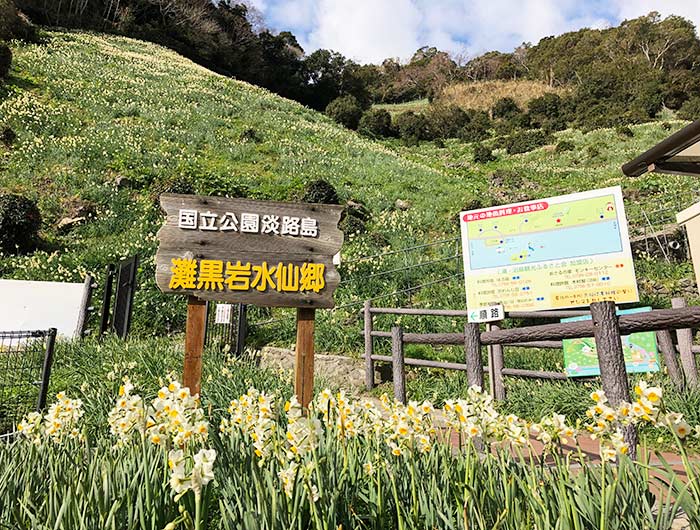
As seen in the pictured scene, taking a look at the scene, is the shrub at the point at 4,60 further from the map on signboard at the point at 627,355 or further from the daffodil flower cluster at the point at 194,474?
the daffodil flower cluster at the point at 194,474

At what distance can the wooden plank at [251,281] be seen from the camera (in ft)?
13.9

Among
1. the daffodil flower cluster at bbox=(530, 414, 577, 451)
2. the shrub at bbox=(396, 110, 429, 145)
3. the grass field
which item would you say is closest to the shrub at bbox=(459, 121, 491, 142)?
the shrub at bbox=(396, 110, 429, 145)

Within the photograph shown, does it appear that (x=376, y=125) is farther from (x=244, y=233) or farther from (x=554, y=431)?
(x=554, y=431)

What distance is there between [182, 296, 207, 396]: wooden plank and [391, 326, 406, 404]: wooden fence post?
2885mm

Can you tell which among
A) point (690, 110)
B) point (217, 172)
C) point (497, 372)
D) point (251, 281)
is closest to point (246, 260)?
point (251, 281)

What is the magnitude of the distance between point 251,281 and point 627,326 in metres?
A: 3.20

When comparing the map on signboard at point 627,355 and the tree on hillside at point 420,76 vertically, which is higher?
the tree on hillside at point 420,76

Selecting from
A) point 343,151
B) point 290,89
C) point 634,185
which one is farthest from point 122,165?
point 290,89

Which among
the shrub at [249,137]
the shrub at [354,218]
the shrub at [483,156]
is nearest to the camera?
the shrub at [354,218]

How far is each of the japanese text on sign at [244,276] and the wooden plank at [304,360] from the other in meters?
0.27

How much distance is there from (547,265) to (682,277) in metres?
5.55

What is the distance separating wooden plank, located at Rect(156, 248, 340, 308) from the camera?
13.9 ft

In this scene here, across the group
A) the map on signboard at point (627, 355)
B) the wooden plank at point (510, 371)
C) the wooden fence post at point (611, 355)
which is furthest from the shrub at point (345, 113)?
the wooden fence post at point (611, 355)

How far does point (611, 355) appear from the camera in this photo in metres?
3.84
